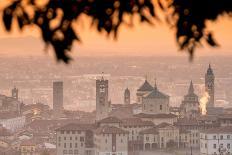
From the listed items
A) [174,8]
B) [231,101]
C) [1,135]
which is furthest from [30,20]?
[231,101]

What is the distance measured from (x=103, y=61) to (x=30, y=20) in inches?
7240

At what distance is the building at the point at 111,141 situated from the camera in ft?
197

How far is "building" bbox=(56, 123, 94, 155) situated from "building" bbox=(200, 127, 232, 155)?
572 cm

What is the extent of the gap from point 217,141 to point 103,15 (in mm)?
56341

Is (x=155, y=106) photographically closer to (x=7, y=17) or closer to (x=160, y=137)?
(x=160, y=137)

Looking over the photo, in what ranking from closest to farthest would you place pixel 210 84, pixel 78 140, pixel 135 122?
pixel 78 140 < pixel 135 122 < pixel 210 84

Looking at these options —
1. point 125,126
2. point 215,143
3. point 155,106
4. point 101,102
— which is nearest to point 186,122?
A: point 155,106

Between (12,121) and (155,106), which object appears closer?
(155,106)

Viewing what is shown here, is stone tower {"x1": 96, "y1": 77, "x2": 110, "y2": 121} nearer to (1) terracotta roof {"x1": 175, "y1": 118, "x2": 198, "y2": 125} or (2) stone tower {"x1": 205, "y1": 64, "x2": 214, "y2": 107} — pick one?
(1) terracotta roof {"x1": 175, "y1": 118, "x2": 198, "y2": 125}

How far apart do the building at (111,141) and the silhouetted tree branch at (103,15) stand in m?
54.7

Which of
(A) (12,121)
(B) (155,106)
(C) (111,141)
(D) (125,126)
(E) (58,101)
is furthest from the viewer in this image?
(E) (58,101)

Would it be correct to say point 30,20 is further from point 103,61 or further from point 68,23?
point 103,61

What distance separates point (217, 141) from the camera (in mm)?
61156

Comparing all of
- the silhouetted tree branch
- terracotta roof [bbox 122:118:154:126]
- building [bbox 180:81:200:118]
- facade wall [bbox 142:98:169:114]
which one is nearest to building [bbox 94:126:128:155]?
terracotta roof [bbox 122:118:154:126]
